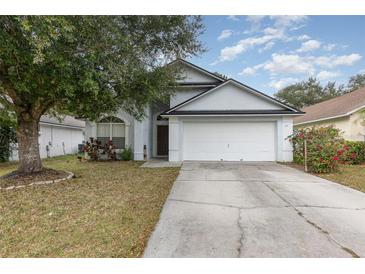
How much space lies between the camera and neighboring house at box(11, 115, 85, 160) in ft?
53.8

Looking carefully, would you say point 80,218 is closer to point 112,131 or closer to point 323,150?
point 323,150

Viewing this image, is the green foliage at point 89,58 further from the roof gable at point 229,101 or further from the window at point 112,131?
the window at point 112,131

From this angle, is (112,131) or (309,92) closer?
(112,131)

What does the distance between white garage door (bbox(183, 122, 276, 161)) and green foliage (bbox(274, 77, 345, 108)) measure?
30685mm

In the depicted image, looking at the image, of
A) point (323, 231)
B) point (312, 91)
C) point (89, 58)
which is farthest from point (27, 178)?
point (312, 91)

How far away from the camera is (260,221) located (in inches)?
155

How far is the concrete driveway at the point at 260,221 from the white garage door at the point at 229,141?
539 centimetres

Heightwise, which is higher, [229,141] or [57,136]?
[57,136]

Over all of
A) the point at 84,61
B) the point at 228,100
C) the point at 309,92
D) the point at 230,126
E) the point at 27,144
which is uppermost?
the point at 309,92

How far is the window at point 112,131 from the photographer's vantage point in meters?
14.0

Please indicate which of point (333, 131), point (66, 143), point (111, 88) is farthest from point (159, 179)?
point (66, 143)

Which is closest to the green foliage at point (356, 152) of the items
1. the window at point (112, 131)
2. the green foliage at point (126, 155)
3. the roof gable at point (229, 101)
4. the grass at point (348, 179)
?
the grass at point (348, 179)

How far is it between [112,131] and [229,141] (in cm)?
743
